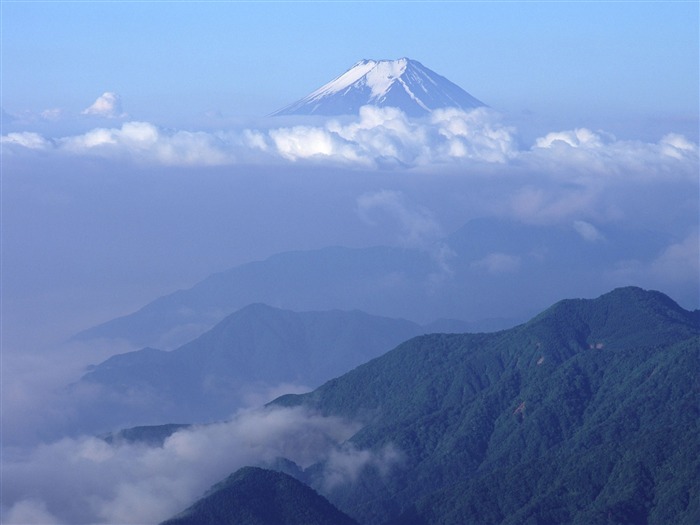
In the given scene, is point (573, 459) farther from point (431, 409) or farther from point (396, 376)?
point (396, 376)

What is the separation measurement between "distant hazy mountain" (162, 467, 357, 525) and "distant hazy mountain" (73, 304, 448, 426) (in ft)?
299

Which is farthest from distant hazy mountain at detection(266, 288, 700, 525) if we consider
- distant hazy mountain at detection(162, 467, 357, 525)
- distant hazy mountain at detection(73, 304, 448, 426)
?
distant hazy mountain at detection(73, 304, 448, 426)

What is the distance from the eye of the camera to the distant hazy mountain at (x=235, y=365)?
167125mm

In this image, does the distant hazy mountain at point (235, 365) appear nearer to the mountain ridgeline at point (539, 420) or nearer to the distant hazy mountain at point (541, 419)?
the mountain ridgeline at point (539, 420)

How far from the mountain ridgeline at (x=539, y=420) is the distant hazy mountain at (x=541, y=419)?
4.7 inches

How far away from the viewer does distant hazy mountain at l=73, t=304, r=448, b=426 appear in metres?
167

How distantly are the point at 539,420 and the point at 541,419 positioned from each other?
173 mm

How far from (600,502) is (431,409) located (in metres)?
28.3

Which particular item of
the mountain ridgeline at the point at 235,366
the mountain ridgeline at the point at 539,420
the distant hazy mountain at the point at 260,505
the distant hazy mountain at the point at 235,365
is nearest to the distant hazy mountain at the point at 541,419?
the mountain ridgeline at the point at 539,420

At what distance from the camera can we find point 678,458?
240 feet

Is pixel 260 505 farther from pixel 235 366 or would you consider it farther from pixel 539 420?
pixel 235 366

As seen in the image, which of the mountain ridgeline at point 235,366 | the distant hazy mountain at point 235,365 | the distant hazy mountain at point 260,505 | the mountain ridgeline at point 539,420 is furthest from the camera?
the distant hazy mountain at point 235,365

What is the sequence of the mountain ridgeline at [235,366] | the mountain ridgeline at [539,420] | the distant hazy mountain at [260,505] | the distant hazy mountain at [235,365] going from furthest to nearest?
the distant hazy mountain at [235,365] < the mountain ridgeline at [235,366] < the mountain ridgeline at [539,420] < the distant hazy mountain at [260,505]

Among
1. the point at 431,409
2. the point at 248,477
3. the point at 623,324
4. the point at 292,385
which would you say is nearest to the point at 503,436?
the point at 431,409
